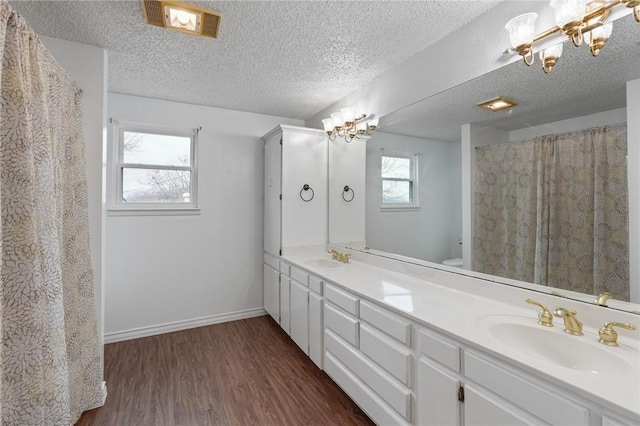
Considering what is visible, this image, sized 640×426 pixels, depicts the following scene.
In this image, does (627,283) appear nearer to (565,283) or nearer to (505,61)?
(565,283)

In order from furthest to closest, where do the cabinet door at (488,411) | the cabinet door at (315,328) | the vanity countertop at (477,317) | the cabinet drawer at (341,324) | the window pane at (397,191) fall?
1. the window pane at (397,191)
2. the cabinet door at (315,328)
3. the cabinet drawer at (341,324)
4. the cabinet door at (488,411)
5. the vanity countertop at (477,317)

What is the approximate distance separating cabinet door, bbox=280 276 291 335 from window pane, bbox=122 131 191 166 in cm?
171

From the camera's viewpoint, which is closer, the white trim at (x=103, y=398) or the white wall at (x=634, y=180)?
the white wall at (x=634, y=180)

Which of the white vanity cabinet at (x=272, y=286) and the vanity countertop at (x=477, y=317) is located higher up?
the vanity countertop at (x=477, y=317)

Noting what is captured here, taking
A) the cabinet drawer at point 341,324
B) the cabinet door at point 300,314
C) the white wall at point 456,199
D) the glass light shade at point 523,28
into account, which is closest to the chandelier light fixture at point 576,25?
the glass light shade at point 523,28

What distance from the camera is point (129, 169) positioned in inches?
120

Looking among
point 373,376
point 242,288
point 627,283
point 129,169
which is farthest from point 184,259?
point 627,283

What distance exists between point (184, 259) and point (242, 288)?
2.44ft

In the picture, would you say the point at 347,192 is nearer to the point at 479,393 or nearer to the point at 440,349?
the point at 440,349

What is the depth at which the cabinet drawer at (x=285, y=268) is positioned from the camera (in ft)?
9.45

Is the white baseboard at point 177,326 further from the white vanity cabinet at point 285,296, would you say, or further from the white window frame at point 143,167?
the white window frame at point 143,167

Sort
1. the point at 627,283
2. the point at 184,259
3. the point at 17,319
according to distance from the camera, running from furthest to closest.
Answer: the point at 184,259 < the point at 627,283 < the point at 17,319

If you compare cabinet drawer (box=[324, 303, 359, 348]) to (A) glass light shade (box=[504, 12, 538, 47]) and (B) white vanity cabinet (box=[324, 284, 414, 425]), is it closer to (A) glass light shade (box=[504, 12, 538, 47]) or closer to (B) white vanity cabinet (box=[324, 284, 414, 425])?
(B) white vanity cabinet (box=[324, 284, 414, 425])

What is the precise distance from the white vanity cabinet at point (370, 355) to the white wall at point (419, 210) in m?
0.69
